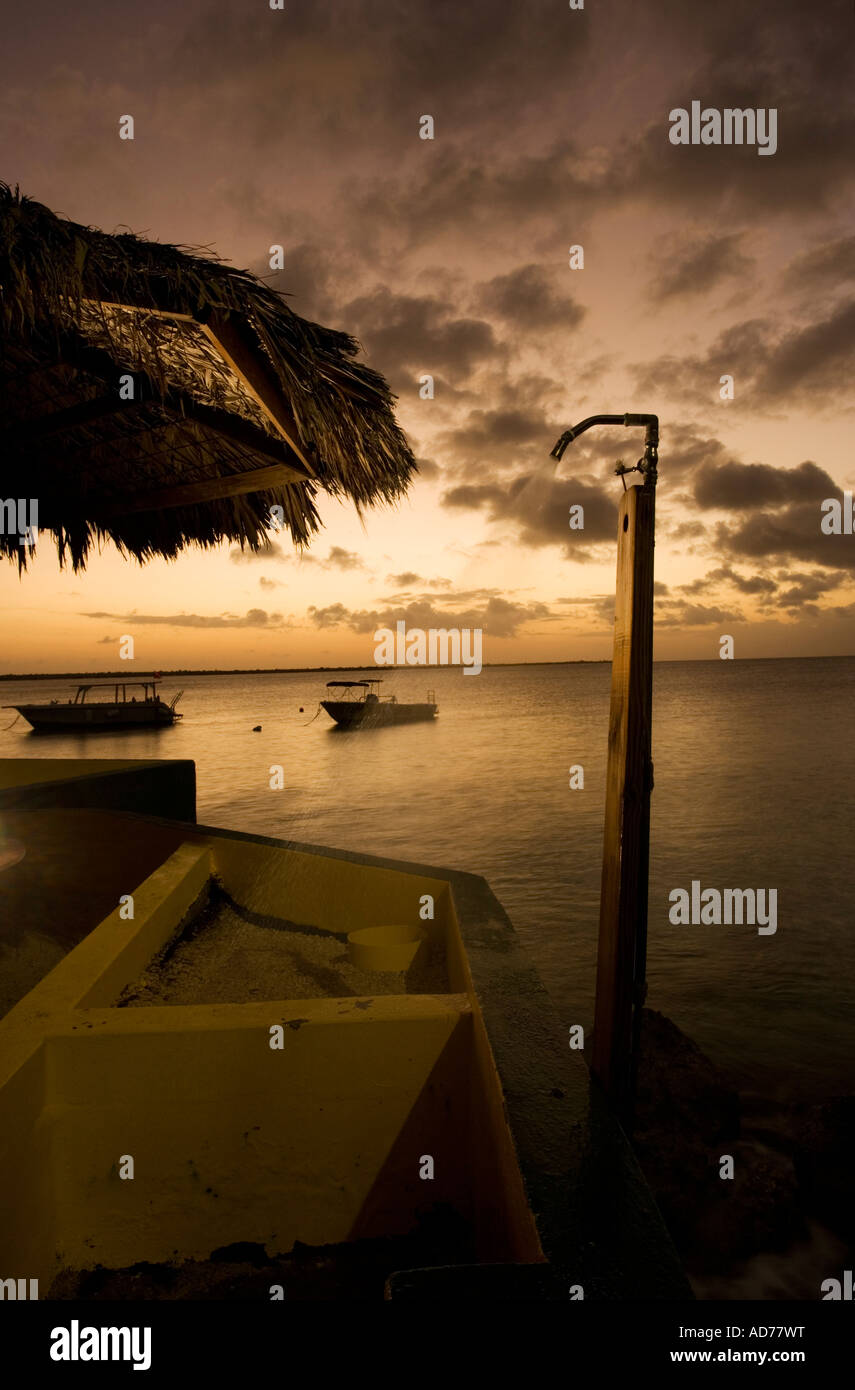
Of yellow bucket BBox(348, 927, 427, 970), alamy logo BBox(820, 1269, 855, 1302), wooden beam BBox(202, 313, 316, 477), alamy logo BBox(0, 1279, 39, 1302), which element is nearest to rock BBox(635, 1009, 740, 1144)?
alamy logo BBox(820, 1269, 855, 1302)

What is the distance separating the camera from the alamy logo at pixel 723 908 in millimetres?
10820

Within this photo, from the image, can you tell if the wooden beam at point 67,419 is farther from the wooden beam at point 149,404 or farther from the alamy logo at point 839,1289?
the alamy logo at point 839,1289

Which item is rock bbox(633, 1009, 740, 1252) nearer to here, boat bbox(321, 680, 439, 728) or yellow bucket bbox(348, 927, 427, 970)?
yellow bucket bbox(348, 927, 427, 970)

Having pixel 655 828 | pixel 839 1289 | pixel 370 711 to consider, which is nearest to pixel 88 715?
pixel 370 711

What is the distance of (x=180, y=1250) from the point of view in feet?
7.72

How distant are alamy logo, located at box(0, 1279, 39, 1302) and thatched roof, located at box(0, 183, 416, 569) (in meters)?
3.33

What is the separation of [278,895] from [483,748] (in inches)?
1195

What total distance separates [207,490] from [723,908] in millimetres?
11396

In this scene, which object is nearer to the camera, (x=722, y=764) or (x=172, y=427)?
(x=172, y=427)

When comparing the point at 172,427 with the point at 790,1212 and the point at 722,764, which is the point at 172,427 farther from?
the point at 722,764

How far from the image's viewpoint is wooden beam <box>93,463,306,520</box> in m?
4.18

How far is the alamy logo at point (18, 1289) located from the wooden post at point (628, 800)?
6.08ft

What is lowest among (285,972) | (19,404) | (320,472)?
(285,972)
